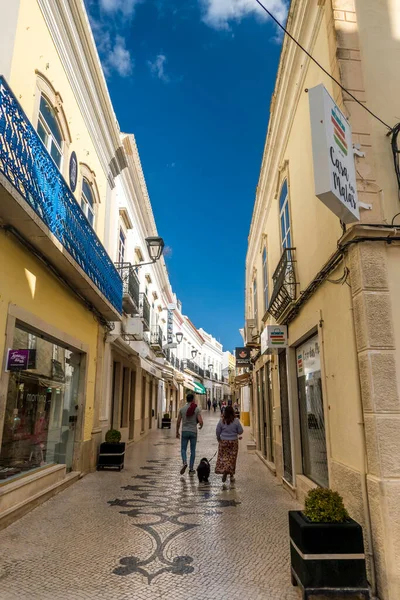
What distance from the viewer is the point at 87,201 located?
933cm

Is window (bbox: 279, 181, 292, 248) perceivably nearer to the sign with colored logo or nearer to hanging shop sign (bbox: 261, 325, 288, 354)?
hanging shop sign (bbox: 261, 325, 288, 354)

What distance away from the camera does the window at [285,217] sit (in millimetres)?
7856

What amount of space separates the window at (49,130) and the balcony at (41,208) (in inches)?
47.1

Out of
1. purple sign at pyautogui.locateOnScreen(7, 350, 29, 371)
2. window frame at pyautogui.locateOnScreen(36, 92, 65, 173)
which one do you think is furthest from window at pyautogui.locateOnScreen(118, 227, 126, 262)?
purple sign at pyautogui.locateOnScreen(7, 350, 29, 371)

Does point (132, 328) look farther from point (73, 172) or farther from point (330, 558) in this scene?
point (330, 558)

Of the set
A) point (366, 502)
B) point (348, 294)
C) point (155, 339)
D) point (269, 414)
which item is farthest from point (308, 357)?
point (155, 339)

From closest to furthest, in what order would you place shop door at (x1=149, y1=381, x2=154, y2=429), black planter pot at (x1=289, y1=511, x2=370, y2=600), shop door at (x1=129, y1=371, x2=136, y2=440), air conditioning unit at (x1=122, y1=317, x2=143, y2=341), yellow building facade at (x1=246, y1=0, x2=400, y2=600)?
black planter pot at (x1=289, y1=511, x2=370, y2=600) < yellow building facade at (x1=246, y1=0, x2=400, y2=600) < air conditioning unit at (x1=122, y1=317, x2=143, y2=341) < shop door at (x1=129, y1=371, x2=136, y2=440) < shop door at (x1=149, y1=381, x2=154, y2=429)

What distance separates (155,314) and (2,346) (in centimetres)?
1631

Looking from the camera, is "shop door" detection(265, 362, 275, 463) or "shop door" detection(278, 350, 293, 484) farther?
"shop door" detection(265, 362, 275, 463)

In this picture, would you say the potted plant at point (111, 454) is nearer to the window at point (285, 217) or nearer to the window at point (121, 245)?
the window at point (121, 245)

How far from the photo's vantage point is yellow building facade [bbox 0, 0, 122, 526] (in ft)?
16.3

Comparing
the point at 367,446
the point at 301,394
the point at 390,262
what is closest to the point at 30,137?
the point at 390,262

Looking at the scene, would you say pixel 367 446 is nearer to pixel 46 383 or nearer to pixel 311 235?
pixel 311 235

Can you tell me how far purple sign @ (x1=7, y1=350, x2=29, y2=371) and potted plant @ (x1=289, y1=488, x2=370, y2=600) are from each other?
3649 mm
